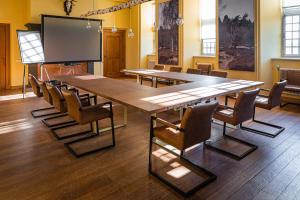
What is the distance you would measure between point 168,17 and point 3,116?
6026mm

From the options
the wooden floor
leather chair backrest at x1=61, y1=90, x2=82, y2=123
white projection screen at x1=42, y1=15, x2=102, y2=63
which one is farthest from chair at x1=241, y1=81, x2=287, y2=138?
white projection screen at x1=42, y1=15, x2=102, y2=63

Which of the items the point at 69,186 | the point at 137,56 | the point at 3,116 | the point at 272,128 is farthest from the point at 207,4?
the point at 69,186

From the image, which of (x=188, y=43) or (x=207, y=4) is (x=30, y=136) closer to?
(x=188, y=43)

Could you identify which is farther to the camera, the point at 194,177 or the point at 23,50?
the point at 23,50

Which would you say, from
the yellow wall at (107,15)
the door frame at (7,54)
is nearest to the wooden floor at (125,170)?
the door frame at (7,54)

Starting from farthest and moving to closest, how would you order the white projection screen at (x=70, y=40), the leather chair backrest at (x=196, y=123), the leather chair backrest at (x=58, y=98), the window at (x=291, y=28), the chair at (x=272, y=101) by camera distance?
the white projection screen at (x=70, y=40) → the window at (x=291, y=28) → the chair at (x=272, y=101) → the leather chair backrest at (x=58, y=98) → the leather chair backrest at (x=196, y=123)

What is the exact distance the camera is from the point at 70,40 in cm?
840

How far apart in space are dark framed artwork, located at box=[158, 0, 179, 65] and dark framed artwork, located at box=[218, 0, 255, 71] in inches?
72.4

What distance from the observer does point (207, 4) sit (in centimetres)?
802

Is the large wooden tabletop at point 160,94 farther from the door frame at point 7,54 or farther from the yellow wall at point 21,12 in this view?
the door frame at point 7,54

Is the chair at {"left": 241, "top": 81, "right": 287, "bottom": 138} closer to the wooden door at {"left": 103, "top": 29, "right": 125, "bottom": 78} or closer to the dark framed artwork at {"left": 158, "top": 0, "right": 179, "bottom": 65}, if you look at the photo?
the dark framed artwork at {"left": 158, "top": 0, "right": 179, "bottom": 65}

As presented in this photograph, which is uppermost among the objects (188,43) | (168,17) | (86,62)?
(168,17)

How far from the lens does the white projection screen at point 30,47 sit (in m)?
6.65

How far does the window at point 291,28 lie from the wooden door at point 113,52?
258 inches
